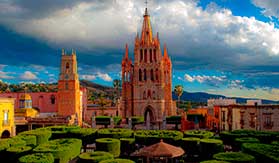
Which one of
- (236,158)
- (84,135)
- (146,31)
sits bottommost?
(84,135)

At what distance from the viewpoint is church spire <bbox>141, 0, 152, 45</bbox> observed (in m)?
75.4

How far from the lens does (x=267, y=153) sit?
2291 centimetres

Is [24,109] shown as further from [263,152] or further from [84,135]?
[263,152]

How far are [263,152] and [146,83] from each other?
166 feet

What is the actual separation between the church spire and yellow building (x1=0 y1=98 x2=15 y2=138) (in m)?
38.4

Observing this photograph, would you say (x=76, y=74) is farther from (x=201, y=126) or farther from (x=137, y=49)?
(x=201, y=126)

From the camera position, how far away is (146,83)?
7306 centimetres

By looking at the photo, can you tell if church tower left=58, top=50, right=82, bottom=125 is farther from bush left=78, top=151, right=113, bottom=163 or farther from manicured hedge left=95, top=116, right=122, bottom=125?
bush left=78, top=151, right=113, bottom=163

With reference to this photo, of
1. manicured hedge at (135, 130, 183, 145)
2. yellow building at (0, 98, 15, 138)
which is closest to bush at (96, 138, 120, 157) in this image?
manicured hedge at (135, 130, 183, 145)

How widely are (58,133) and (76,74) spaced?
27107 mm

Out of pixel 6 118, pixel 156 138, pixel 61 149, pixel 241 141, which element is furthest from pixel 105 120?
pixel 61 149

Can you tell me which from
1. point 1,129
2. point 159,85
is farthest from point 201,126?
point 1,129

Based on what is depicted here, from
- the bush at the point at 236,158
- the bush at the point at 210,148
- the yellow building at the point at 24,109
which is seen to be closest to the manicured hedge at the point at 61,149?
the bush at the point at 210,148

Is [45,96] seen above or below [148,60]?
below
